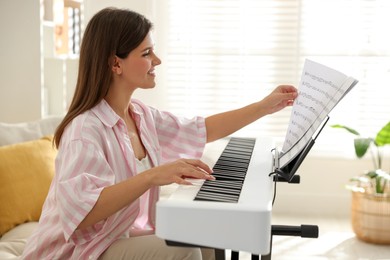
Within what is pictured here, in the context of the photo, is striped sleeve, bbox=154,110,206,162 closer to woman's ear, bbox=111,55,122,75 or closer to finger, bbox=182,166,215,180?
woman's ear, bbox=111,55,122,75

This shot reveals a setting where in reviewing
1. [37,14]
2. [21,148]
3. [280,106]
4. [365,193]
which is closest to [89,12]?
[37,14]

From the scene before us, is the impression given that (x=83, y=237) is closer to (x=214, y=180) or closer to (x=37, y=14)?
(x=214, y=180)

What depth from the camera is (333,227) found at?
4.16 metres

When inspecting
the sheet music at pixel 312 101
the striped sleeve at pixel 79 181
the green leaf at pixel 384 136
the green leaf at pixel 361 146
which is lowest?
the green leaf at pixel 361 146

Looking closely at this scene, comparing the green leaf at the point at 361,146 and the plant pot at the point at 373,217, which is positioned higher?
the green leaf at the point at 361,146

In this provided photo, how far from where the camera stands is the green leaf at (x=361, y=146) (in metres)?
3.76

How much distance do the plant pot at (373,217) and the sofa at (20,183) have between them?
5.97 feet

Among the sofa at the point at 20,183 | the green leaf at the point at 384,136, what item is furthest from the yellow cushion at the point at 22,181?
the green leaf at the point at 384,136

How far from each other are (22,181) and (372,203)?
2.00 metres

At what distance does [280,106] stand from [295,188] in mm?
2314

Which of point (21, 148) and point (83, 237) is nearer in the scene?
point (83, 237)

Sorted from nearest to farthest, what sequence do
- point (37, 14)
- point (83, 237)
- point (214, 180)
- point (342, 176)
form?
1. point (214, 180)
2. point (83, 237)
3. point (37, 14)
4. point (342, 176)

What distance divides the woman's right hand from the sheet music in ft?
0.84

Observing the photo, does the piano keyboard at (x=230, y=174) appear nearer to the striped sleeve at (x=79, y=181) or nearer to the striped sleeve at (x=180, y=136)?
the striped sleeve at (x=180, y=136)
